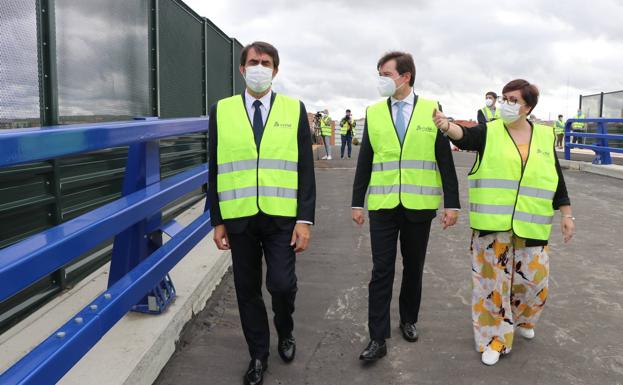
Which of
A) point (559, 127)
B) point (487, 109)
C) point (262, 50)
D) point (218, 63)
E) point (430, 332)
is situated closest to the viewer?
point (262, 50)

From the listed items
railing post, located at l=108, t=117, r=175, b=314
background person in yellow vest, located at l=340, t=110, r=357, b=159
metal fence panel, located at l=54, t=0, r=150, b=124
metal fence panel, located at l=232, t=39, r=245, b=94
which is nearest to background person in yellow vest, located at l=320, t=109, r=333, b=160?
background person in yellow vest, located at l=340, t=110, r=357, b=159

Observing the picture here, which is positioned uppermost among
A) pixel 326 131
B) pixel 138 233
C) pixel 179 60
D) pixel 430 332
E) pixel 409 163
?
pixel 179 60

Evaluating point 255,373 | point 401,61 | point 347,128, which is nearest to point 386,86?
point 401,61

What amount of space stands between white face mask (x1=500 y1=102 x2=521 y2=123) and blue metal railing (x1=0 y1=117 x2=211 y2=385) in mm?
2039

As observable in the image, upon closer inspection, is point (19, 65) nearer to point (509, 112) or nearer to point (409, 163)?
point (409, 163)

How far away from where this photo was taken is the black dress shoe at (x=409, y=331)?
3658 mm

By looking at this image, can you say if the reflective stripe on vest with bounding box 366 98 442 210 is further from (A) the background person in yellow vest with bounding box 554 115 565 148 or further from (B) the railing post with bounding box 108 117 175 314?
(A) the background person in yellow vest with bounding box 554 115 565 148

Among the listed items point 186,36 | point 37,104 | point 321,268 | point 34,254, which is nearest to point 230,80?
point 186,36

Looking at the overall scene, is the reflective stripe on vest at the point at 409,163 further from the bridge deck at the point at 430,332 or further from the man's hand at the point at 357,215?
the bridge deck at the point at 430,332

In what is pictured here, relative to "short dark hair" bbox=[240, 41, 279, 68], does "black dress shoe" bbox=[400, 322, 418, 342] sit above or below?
below

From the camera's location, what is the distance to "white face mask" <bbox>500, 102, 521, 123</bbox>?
3334 millimetres

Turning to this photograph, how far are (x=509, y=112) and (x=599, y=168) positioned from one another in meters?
12.1

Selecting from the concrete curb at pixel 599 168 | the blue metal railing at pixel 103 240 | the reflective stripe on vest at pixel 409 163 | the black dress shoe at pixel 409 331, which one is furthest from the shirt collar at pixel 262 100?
the concrete curb at pixel 599 168

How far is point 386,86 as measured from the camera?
3385 millimetres
